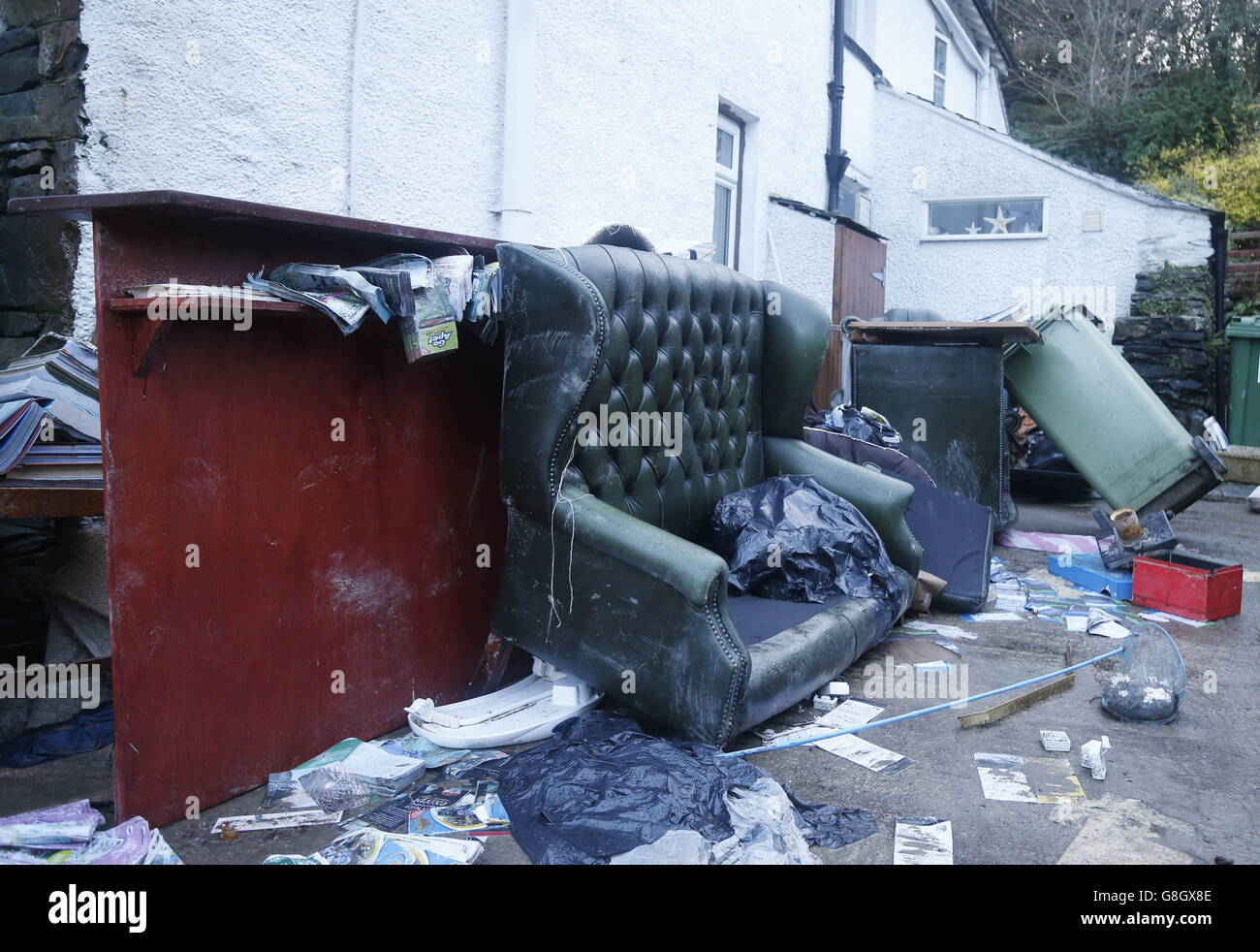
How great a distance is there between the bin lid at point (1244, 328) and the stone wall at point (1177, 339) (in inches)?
12.1

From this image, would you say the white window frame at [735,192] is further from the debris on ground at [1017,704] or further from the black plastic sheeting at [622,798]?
the black plastic sheeting at [622,798]

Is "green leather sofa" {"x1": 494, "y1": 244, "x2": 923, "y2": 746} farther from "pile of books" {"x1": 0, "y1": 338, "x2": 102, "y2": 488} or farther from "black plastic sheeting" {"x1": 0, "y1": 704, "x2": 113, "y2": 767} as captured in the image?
"black plastic sheeting" {"x1": 0, "y1": 704, "x2": 113, "y2": 767}

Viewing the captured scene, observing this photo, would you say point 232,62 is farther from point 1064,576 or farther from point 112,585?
point 1064,576

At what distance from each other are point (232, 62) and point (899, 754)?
3535 millimetres

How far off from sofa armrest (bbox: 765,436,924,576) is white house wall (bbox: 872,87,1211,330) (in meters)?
7.84

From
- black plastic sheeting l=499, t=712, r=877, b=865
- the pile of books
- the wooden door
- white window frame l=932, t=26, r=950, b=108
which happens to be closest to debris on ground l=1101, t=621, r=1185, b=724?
black plastic sheeting l=499, t=712, r=877, b=865

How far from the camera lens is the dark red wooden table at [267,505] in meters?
2.44

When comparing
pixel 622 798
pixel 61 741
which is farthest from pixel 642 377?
pixel 61 741

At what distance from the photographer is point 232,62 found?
139 inches

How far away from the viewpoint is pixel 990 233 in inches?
451

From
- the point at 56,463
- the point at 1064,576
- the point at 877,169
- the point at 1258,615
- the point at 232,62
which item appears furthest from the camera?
the point at 877,169

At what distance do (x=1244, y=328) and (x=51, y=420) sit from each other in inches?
417

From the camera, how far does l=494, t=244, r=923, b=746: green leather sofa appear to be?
2939mm
